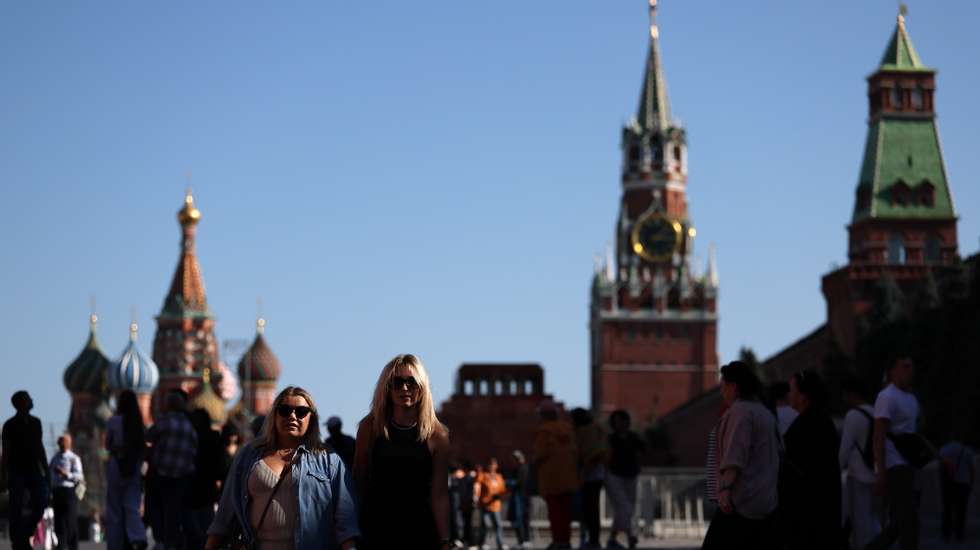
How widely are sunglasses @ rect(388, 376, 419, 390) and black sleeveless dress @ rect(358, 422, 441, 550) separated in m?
0.21

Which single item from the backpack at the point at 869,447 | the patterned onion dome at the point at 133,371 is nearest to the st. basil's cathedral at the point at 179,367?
the patterned onion dome at the point at 133,371

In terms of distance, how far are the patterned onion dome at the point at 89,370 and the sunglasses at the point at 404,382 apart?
134 metres

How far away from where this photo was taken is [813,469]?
11531 millimetres

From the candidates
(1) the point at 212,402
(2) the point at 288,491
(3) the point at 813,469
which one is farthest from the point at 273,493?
(1) the point at 212,402

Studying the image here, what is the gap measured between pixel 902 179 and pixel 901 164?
1.84 feet

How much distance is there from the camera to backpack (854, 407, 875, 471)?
13.3 meters

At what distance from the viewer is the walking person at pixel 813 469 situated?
11.3 meters

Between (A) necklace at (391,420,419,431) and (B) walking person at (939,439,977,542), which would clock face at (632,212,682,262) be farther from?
(A) necklace at (391,420,419,431)

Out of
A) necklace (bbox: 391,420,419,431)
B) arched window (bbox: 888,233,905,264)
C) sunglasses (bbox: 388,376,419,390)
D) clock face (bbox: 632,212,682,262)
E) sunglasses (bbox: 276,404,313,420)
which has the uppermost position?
clock face (bbox: 632,212,682,262)

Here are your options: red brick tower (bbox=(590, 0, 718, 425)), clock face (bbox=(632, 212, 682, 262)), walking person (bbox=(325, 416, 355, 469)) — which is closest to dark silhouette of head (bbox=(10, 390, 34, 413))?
walking person (bbox=(325, 416, 355, 469))

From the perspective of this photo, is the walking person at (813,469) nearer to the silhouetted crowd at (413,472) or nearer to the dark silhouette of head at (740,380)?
the silhouetted crowd at (413,472)

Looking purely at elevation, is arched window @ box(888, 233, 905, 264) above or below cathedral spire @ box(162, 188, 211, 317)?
below

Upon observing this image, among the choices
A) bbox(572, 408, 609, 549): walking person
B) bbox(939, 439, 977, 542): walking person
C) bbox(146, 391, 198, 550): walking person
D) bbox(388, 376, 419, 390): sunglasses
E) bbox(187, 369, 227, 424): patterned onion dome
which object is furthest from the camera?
bbox(187, 369, 227, 424): patterned onion dome

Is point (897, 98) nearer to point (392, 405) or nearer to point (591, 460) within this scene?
point (591, 460)
